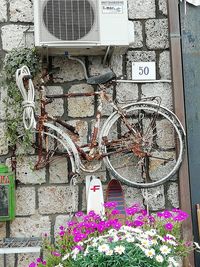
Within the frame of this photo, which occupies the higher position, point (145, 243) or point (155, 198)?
point (155, 198)

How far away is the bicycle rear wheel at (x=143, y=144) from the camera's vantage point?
414 centimetres

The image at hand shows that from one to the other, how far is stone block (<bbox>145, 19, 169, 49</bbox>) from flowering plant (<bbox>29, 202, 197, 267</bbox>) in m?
1.65

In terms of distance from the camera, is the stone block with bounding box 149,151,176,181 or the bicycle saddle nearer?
the bicycle saddle

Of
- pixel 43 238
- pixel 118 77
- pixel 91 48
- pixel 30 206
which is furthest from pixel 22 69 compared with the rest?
pixel 43 238

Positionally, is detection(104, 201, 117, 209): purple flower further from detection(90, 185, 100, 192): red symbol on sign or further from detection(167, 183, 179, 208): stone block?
detection(167, 183, 179, 208): stone block

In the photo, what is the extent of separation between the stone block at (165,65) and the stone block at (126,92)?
28 cm

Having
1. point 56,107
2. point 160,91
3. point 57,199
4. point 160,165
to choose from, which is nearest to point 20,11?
point 56,107

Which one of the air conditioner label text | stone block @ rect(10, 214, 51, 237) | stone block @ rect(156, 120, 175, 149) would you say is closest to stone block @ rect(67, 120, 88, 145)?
stone block @ rect(156, 120, 175, 149)

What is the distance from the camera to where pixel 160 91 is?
443cm

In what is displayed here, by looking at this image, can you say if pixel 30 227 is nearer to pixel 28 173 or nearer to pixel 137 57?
pixel 28 173

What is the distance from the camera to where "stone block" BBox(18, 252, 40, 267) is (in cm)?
411

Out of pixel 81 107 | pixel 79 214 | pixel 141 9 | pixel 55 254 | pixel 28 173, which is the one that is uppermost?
pixel 141 9

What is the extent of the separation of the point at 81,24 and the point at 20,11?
692mm

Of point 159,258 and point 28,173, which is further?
point 28,173
